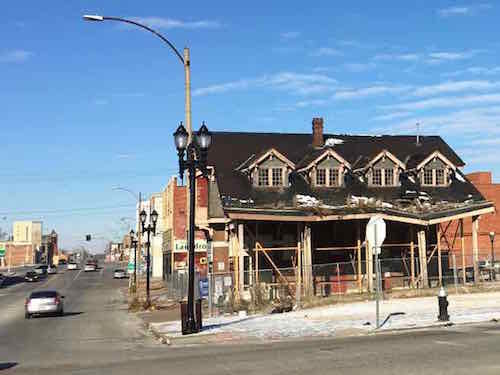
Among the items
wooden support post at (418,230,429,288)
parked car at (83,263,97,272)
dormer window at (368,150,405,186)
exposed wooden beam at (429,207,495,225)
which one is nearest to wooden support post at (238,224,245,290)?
wooden support post at (418,230,429,288)

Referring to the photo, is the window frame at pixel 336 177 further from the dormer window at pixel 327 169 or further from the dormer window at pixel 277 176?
the dormer window at pixel 277 176

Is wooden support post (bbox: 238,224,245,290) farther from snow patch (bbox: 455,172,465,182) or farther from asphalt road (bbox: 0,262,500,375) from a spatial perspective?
snow patch (bbox: 455,172,465,182)

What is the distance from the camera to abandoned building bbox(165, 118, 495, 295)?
33.2 m

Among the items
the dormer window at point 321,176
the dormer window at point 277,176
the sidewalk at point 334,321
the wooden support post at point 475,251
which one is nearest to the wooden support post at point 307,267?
the sidewalk at point 334,321

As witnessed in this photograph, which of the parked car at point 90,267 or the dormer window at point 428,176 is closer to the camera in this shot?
the dormer window at point 428,176

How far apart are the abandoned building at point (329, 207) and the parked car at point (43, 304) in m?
8.54

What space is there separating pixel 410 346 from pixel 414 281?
760 inches

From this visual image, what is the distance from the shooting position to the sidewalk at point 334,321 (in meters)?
18.4

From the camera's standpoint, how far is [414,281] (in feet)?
109

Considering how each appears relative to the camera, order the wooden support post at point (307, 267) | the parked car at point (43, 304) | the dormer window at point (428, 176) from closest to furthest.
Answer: the wooden support post at point (307, 267)
the parked car at point (43, 304)
the dormer window at point (428, 176)

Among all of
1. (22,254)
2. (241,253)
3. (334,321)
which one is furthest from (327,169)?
(22,254)

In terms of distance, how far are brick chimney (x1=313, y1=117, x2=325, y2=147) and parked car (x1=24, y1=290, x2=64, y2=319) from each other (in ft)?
65.8

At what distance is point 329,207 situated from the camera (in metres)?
33.9

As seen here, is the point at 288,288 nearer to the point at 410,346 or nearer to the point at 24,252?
the point at 410,346
